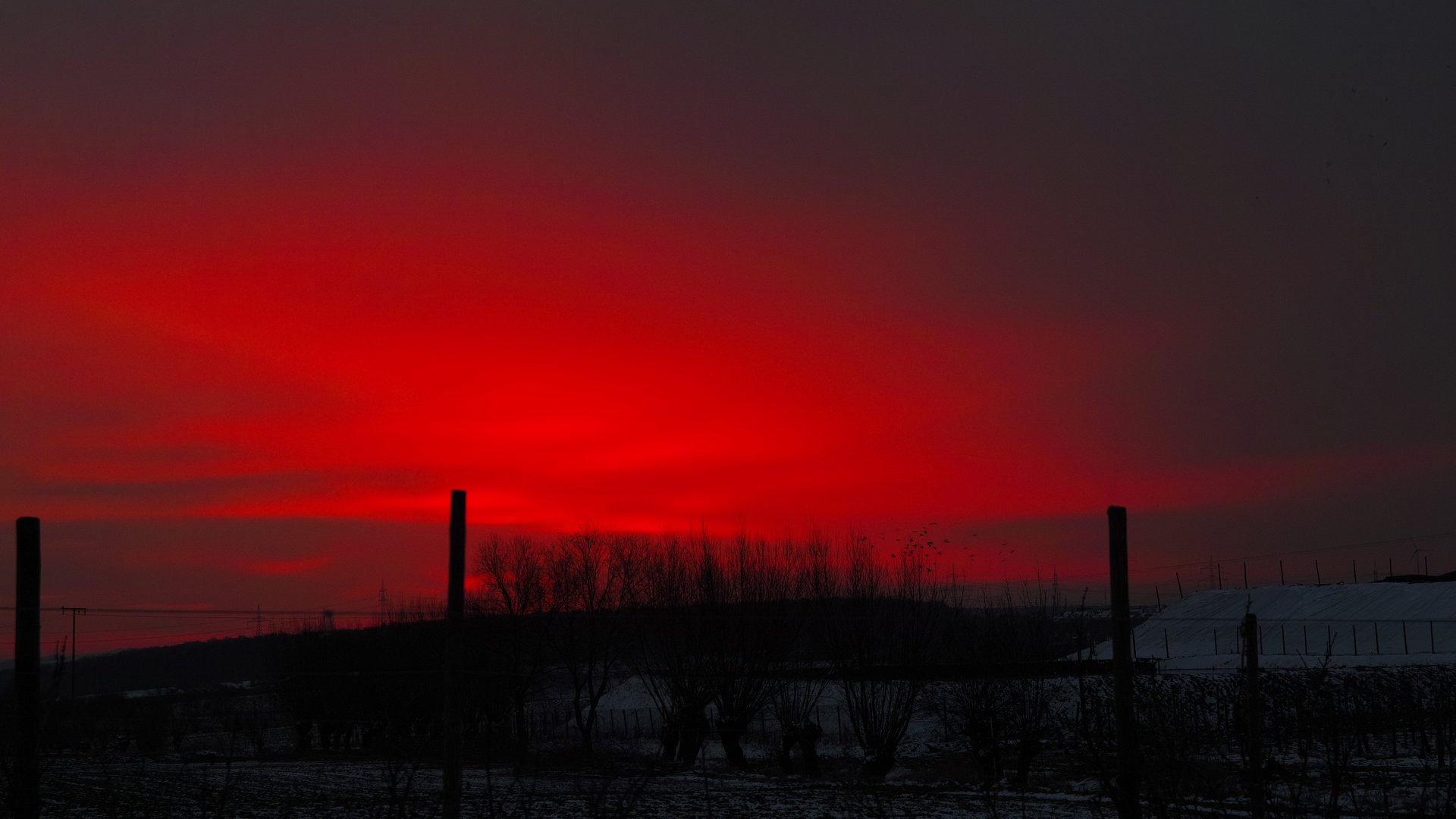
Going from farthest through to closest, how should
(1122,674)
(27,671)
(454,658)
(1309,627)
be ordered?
(1309,627) < (454,658) < (1122,674) < (27,671)

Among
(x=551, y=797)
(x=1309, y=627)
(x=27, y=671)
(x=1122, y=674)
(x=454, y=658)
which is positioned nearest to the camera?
(x=27, y=671)

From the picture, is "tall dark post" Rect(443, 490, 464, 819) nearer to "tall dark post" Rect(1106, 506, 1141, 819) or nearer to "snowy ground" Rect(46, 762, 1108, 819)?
"snowy ground" Rect(46, 762, 1108, 819)

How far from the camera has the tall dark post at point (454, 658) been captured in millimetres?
9086

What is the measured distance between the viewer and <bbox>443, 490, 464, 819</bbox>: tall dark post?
909cm

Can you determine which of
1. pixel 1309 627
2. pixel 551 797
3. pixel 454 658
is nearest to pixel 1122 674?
pixel 454 658

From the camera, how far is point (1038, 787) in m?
24.3

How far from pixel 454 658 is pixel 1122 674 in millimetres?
5520

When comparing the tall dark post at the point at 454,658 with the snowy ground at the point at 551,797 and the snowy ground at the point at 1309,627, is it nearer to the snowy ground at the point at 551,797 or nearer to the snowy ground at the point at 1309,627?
the snowy ground at the point at 551,797

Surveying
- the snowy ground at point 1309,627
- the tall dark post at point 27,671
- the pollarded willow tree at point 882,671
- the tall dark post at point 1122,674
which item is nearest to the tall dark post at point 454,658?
the tall dark post at point 27,671

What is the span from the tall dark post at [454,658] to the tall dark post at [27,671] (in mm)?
2988

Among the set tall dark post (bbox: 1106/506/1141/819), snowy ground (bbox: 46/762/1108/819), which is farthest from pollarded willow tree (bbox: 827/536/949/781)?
tall dark post (bbox: 1106/506/1141/819)

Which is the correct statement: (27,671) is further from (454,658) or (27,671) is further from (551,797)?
(551,797)

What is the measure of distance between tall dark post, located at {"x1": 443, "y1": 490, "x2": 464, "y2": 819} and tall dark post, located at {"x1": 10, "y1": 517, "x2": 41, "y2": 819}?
9.80ft

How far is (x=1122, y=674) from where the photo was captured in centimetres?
880
